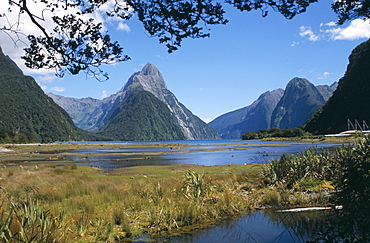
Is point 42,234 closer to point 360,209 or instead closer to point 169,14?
point 169,14

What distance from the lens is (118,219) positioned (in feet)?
29.9

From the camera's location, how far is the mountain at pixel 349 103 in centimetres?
11044

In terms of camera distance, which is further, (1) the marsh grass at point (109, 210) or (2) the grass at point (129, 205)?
(2) the grass at point (129, 205)

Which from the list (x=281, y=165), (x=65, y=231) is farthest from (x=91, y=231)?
(x=281, y=165)

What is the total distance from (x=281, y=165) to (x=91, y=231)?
1020 centimetres

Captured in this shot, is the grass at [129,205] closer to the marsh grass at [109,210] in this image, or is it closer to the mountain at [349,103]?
the marsh grass at [109,210]

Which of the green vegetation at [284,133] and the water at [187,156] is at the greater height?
the green vegetation at [284,133]

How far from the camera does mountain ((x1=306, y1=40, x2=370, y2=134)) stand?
110438 millimetres

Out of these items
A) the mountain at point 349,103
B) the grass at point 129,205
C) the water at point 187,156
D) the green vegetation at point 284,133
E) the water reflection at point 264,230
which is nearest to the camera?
the grass at point 129,205

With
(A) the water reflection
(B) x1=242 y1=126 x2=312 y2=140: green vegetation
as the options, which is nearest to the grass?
(A) the water reflection

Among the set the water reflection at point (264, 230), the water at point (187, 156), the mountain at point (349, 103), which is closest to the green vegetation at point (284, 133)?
the mountain at point (349, 103)

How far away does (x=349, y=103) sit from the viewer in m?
118

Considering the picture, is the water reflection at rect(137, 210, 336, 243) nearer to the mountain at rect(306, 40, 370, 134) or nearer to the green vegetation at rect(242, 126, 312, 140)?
the mountain at rect(306, 40, 370, 134)

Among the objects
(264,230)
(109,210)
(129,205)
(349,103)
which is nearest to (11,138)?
(129,205)
